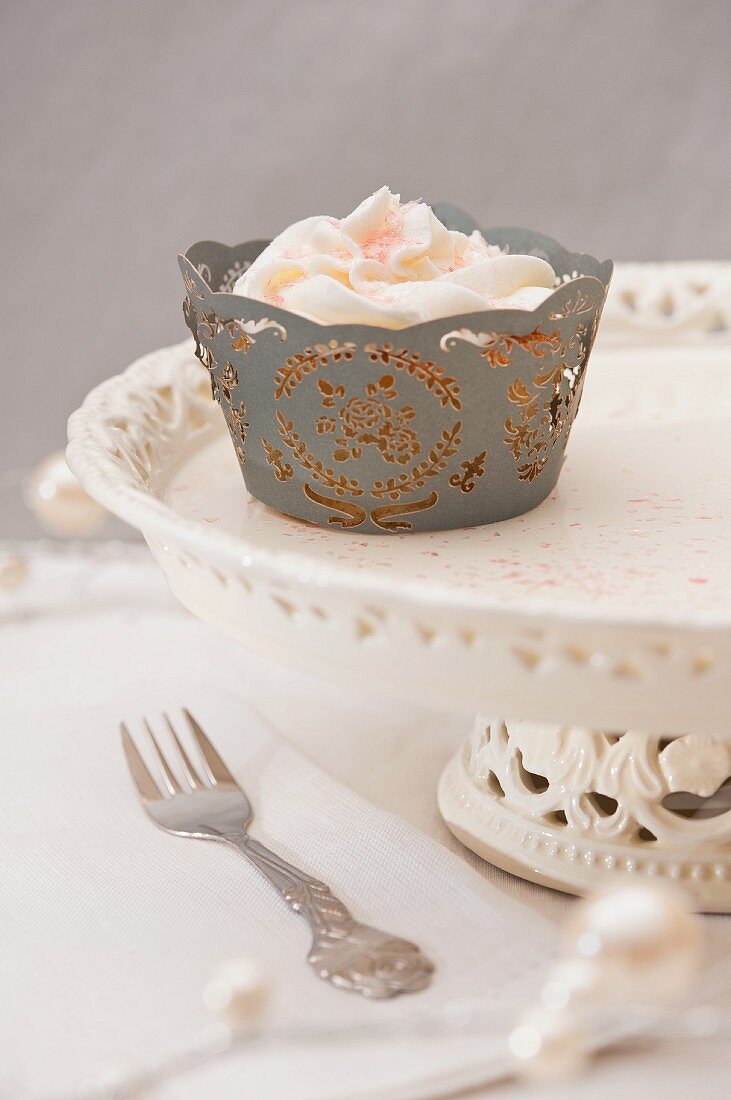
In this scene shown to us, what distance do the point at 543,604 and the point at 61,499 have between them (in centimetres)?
87

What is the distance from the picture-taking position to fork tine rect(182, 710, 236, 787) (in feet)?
3.12

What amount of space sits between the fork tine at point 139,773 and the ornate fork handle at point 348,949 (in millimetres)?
152

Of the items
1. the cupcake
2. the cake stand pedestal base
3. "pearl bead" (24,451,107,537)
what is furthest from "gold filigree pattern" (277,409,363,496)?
"pearl bead" (24,451,107,537)

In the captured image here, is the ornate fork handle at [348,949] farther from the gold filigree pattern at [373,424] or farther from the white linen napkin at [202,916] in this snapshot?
the gold filigree pattern at [373,424]

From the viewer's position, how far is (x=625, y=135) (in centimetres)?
194

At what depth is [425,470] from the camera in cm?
81

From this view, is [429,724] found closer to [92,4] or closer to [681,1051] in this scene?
[681,1051]

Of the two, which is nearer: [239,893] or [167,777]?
[239,893]

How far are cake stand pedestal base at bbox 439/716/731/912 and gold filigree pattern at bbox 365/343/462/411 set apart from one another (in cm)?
27

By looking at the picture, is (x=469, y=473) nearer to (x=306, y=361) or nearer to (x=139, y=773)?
(x=306, y=361)

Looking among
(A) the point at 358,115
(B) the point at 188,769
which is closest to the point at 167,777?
(B) the point at 188,769

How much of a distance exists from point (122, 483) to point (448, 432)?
0.21 m

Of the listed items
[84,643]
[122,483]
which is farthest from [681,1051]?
[84,643]

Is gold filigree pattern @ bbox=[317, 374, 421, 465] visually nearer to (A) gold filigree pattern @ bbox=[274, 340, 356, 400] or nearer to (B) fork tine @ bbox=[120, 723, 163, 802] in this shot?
(A) gold filigree pattern @ bbox=[274, 340, 356, 400]
